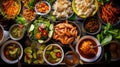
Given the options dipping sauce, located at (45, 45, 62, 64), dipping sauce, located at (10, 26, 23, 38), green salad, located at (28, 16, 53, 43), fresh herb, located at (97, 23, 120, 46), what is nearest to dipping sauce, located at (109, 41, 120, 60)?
fresh herb, located at (97, 23, 120, 46)

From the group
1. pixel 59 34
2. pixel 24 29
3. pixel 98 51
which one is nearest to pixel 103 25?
pixel 98 51

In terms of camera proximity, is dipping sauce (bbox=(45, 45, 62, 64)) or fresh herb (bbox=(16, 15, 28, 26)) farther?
fresh herb (bbox=(16, 15, 28, 26))

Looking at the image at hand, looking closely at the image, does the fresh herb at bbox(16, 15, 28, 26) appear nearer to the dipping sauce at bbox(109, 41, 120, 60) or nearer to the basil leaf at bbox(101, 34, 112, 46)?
the basil leaf at bbox(101, 34, 112, 46)

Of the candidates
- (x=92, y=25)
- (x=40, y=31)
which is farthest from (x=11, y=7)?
(x=92, y=25)

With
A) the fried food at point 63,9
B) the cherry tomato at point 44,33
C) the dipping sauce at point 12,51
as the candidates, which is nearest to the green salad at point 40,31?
the cherry tomato at point 44,33

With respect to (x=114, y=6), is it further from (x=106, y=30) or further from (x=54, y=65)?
(x=54, y=65)

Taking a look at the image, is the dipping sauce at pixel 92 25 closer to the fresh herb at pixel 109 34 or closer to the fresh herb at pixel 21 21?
the fresh herb at pixel 109 34
